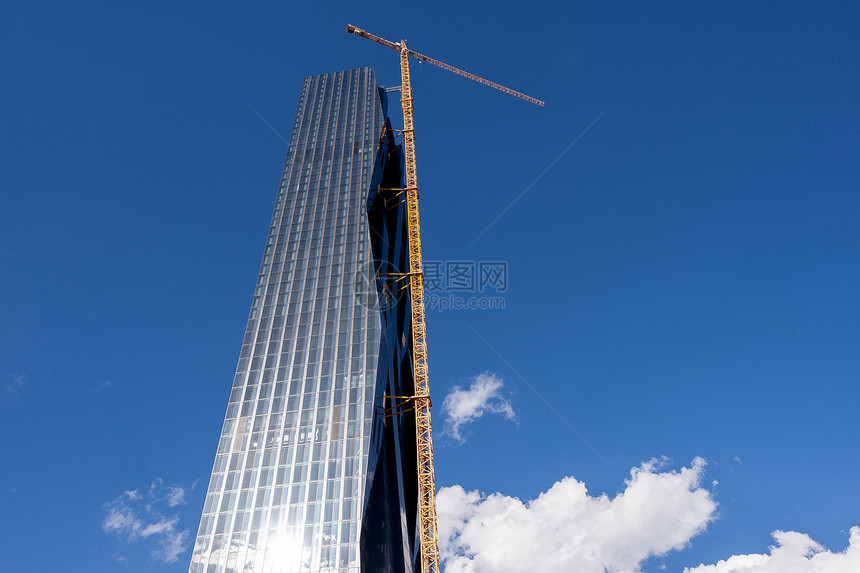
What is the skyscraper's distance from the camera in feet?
298

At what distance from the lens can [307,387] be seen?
10769cm

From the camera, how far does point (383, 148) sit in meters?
150

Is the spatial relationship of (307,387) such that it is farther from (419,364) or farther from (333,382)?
(419,364)

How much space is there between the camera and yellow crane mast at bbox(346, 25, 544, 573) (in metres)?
99.5

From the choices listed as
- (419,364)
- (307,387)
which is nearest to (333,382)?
(307,387)

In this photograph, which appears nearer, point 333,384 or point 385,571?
point 385,571

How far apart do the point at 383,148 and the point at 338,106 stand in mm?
20021

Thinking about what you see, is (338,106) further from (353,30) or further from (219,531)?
(219,531)

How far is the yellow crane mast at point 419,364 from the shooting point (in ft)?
326

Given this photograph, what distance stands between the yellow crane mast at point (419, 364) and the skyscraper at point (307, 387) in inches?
272

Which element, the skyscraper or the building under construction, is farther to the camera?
the building under construction

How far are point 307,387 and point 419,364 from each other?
19025 millimetres

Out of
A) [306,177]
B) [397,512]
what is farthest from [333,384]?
[306,177]

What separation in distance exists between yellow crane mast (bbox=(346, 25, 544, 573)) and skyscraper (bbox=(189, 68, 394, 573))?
6.91 metres
